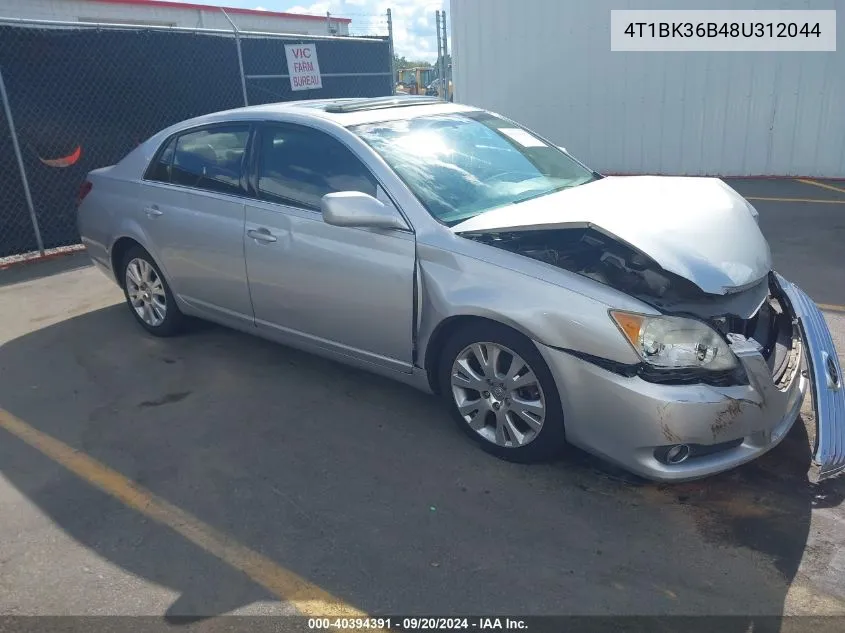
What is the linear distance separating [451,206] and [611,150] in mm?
8626

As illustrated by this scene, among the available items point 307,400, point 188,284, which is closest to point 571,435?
point 307,400

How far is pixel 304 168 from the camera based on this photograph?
4137 millimetres

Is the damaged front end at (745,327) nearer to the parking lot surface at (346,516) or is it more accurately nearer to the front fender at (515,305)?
the front fender at (515,305)

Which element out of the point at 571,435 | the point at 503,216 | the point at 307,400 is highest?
the point at 503,216

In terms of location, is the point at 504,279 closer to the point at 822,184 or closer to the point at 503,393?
the point at 503,393

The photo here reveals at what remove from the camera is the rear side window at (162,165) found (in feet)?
16.3

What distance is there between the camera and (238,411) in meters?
4.19

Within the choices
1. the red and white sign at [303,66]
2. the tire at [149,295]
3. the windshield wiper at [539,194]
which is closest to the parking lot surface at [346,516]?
the tire at [149,295]

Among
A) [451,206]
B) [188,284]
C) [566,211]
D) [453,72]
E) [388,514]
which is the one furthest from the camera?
[453,72]

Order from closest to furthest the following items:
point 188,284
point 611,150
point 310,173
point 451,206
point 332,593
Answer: point 332,593 → point 451,206 → point 310,173 → point 188,284 → point 611,150

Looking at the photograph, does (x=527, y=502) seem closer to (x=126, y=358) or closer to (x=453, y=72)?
(x=126, y=358)

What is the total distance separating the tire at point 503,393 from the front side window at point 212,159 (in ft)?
6.21

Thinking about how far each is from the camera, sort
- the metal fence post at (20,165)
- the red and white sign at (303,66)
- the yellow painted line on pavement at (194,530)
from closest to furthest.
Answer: the yellow painted line on pavement at (194,530) → the metal fence post at (20,165) → the red and white sign at (303,66)

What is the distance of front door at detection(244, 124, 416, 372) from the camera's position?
371 cm
